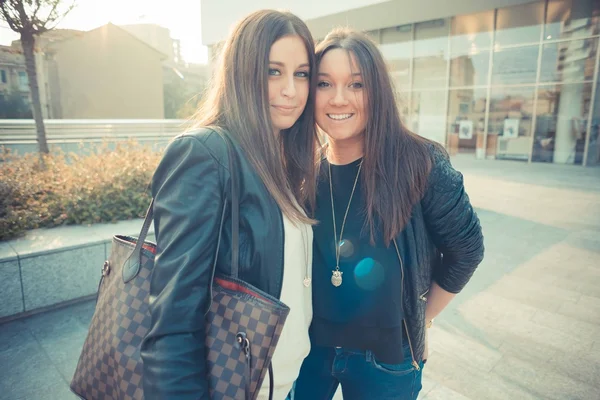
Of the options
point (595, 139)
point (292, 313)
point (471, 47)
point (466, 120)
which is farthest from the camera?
point (466, 120)

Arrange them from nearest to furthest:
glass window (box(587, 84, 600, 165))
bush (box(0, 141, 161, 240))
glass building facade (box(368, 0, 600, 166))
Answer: bush (box(0, 141, 161, 240))
glass window (box(587, 84, 600, 165))
glass building facade (box(368, 0, 600, 166))

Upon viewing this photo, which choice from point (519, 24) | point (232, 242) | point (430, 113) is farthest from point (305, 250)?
point (430, 113)

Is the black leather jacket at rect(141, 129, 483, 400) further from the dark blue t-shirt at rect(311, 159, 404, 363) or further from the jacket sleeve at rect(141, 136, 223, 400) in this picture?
the dark blue t-shirt at rect(311, 159, 404, 363)

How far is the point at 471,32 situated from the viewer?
15.6 meters

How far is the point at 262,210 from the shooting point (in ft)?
4.09

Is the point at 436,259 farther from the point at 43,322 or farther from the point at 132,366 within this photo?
the point at 43,322

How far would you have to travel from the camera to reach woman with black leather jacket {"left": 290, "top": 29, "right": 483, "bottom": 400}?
1649 millimetres

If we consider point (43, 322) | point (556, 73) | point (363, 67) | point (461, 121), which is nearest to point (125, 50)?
point (461, 121)

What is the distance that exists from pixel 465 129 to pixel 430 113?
5.35ft

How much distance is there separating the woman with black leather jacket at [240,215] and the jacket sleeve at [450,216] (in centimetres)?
56

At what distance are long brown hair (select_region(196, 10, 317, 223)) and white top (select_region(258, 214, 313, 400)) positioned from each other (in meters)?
0.07

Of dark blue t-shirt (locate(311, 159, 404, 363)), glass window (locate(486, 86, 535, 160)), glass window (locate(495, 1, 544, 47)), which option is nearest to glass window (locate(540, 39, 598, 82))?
glass window (locate(495, 1, 544, 47))

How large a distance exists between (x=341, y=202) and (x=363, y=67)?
572 mm

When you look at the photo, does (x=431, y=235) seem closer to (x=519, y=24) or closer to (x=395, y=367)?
(x=395, y=367)
